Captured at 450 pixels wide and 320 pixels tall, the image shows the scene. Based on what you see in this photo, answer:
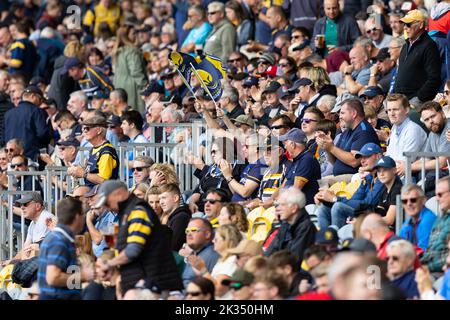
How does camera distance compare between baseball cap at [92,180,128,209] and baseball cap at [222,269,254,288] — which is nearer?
baseball cap at [222,269,254,288]

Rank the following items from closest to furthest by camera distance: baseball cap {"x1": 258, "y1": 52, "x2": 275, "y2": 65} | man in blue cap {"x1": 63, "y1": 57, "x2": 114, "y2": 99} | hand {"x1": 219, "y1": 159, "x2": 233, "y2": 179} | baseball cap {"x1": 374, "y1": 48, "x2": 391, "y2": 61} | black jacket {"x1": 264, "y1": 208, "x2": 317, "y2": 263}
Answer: black jacket {"x1": 264, "y1": 208, "x2": 317, "y2": 263} < hand {"x1": 219, "y1": 159, "x2": 233, "y2": 179} < baseball cap {"x1": 374, "y1": 48, "x2": 391, "y2": 61} < baseball cap {"x1": 258, "y1": 52, "x2": 275, "y2": 65} < man in blue cap {"x1": 63, "y1": 57, "x2": 114, "y2": 99}

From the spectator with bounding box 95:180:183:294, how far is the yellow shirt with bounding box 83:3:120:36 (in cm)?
1514

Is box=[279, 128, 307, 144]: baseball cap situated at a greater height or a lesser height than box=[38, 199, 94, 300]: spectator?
greater

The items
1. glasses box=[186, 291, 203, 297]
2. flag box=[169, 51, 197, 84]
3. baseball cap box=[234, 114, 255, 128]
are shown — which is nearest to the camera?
glasses box=[186, 291, 203, 297]

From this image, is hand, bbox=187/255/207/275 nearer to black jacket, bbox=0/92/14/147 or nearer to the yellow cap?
the yellow cap

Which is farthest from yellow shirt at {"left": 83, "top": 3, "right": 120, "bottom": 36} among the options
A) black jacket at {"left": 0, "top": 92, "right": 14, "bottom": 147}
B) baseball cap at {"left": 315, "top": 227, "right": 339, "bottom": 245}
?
baseball cap at {"left": 315, "top": 227, "right": 339, "bottom": 245}

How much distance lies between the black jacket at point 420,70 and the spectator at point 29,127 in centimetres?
589

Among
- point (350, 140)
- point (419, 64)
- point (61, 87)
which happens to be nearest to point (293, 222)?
point (350, 140)

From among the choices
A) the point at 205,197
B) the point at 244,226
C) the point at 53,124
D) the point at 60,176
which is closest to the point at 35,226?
the point at 60,176

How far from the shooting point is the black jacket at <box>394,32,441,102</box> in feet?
52.9

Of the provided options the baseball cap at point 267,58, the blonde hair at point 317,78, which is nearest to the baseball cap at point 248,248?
the blonde hair at point 317,78

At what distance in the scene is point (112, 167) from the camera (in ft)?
52.5

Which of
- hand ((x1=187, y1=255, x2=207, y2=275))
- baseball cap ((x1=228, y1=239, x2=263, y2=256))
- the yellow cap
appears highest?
the yellow cap

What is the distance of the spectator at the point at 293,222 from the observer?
12.5 m
